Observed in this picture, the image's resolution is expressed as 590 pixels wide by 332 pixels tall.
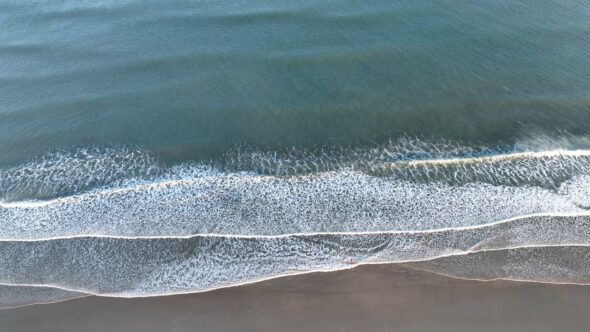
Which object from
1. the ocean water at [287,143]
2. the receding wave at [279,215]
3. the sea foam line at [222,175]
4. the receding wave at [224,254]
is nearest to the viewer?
the receding wave at [224,254]

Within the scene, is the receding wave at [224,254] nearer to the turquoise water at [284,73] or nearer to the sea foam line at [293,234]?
the sea foam line at [293,234]

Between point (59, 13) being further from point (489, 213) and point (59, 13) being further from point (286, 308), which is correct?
point (489, 213)

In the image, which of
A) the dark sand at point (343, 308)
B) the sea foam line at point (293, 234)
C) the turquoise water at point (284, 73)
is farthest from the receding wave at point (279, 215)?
the turquoise water at point (284, 73)

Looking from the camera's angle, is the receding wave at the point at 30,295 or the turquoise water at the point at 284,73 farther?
the turquoise water at the point at 284,73

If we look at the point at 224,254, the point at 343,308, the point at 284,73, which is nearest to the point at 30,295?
the point at 224,254

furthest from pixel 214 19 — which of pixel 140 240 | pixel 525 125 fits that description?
pixel 525 125

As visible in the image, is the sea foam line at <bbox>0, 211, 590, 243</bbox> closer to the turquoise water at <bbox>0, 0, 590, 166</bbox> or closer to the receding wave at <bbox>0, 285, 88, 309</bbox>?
the receding wave at <bbox>0, 285, 88, 309</bbox>

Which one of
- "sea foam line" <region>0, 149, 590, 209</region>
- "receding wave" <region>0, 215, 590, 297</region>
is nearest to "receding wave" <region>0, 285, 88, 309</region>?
"receding wave" <region>0, 215, 590, 297</region>

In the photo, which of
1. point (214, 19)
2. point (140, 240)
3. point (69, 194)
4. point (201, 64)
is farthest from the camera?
point (214, 19)

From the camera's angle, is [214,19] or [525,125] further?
[214,19]
